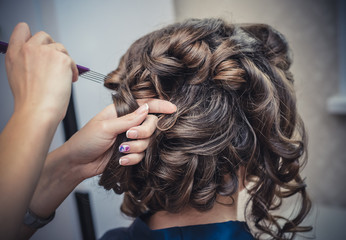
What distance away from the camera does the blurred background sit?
88 cm

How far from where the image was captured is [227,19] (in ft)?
3.64

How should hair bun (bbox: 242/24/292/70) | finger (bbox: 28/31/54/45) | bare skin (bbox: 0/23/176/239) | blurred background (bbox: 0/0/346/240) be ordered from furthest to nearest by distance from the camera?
1. blurred background (bbox: 0/0/346/240)
2. hair bun (bbox: 242/24/292/70)
3. finger (bbox: 28/31/54/45)
4. bare skin (bbox: 0/23/176/239)

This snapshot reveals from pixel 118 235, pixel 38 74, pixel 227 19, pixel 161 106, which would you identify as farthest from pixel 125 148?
pixel 227 19

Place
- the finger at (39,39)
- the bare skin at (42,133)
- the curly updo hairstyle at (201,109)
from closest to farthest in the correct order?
the bare skin at (42,133) → the finger at (39,39) → the curly updo hairstyle at (201,109)

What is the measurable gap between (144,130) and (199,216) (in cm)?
29

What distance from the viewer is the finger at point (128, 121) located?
573 mm

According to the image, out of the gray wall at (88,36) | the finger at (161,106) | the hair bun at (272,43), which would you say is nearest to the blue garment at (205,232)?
the gray wall at (88,36)

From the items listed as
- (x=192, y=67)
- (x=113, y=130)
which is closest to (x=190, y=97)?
(x=192, y=67)

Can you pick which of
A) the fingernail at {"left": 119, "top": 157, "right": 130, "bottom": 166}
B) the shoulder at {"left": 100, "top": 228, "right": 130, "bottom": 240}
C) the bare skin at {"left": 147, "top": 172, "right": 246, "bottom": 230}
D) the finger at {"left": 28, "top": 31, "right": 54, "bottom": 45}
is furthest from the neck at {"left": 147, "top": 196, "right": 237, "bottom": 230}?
the finger at {"left": 28, "top": 31, "right": 54, "bottom": 45}

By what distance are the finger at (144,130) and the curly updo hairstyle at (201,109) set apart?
0.02 meters

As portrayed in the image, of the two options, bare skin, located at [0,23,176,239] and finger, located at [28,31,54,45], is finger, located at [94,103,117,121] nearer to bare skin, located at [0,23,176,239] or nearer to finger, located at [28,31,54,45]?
bare skin, located at [0,23,176,239]

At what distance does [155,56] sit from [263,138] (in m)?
0.34

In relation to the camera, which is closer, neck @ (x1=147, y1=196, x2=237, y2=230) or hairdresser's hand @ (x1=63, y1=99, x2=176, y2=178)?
hairdresser's hand @ (x1=63, y1=99, x2=176, y2=178)

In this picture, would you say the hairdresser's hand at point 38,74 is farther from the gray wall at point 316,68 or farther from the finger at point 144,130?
the gray wall at point 316,68
